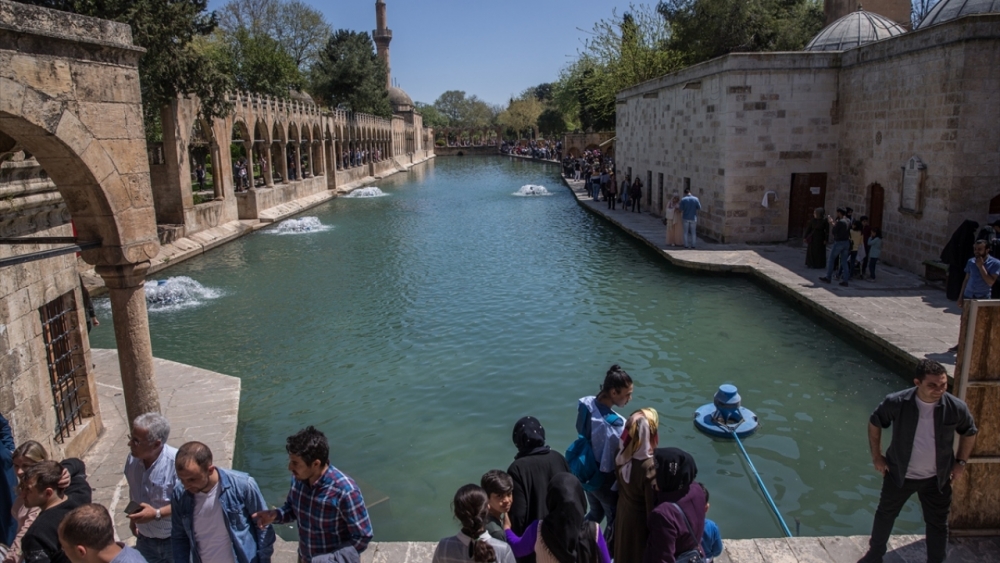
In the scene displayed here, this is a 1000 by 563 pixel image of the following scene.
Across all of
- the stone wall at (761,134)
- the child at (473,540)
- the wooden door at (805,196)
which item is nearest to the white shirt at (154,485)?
the child at (473,540)

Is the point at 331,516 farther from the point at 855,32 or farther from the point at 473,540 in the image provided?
the point at 855,32

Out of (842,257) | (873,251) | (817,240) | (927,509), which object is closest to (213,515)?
(927,509)

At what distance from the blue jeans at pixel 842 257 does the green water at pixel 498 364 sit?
47.1 inches

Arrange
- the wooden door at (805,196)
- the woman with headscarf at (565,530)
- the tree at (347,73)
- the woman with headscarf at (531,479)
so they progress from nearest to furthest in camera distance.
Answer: the woman with headscarf at (565,530) → the woman with headscarf at (531,479) → the wooden door at (805,196) → the tree at (347,73)

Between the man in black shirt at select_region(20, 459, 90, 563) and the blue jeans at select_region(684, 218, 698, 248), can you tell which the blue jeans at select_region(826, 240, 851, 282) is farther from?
the man in black shirt at select_region(20, 459, 90, 563)

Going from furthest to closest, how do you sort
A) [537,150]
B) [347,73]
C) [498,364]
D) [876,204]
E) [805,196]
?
[537,150] → [347,73] → [805,196] → [876,204] → [498,364]

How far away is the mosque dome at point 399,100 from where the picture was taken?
80.2m

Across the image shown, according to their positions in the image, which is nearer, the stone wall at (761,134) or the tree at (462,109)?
the stone wall at (761,134)

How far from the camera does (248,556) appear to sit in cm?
368

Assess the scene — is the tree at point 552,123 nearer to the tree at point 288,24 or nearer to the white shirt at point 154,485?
the tree at point 288,24

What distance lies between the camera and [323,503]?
136 inches

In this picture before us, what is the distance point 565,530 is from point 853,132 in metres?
14.8

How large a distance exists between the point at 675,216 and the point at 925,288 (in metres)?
5.66

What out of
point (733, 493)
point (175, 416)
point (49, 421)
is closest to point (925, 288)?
point (733, 493)
